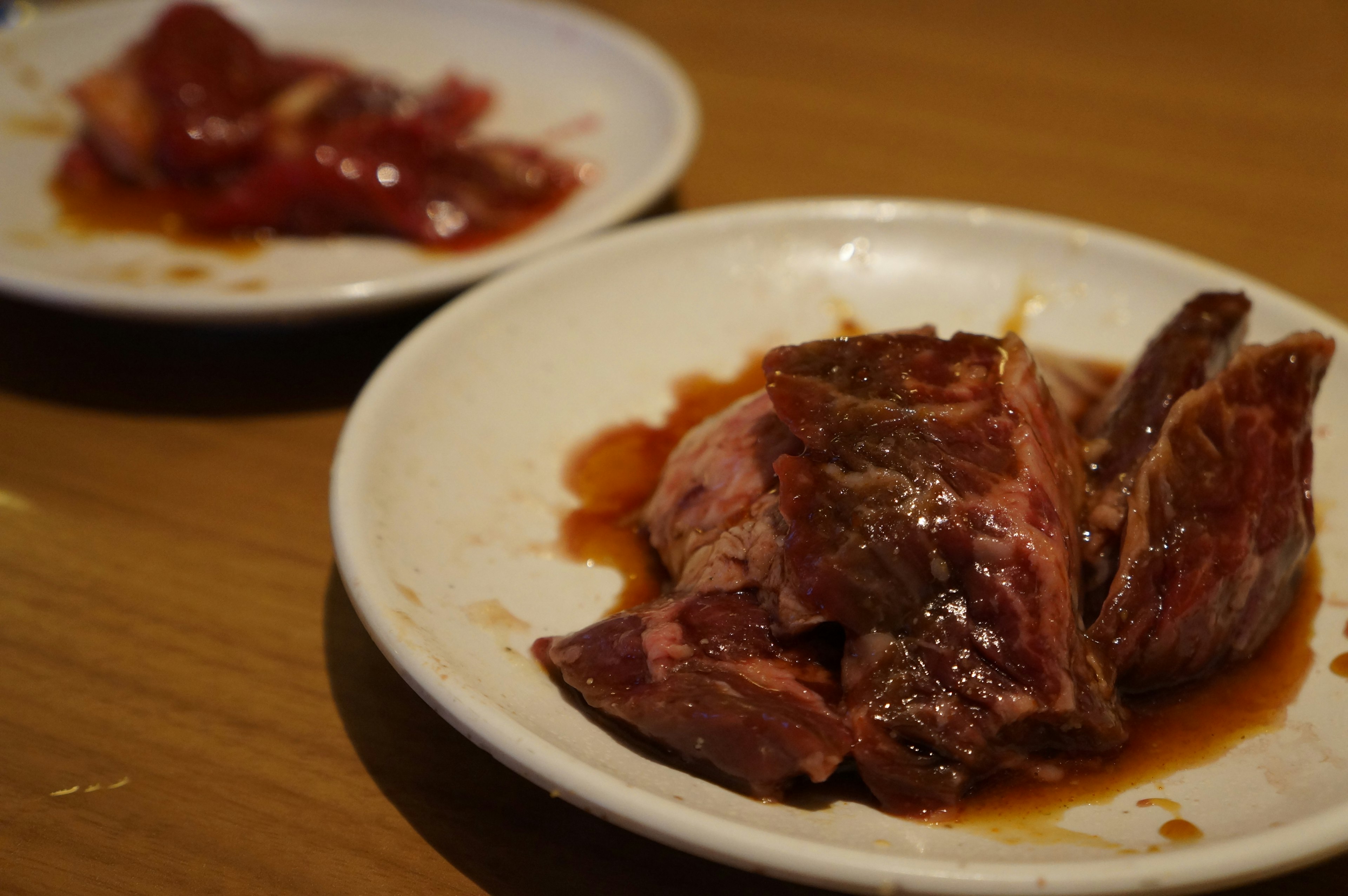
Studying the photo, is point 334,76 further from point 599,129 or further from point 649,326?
point 649,326

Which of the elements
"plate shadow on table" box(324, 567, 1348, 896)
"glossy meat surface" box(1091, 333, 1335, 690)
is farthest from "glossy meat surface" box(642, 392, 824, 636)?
"glossy meat surface" box(1091, 333, 1335, 690)

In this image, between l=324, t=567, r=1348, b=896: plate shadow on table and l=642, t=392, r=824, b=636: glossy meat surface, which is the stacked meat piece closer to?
l=642, t=392, r=824, b=636: glossy meat surface

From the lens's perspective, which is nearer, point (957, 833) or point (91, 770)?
point (957, 833)

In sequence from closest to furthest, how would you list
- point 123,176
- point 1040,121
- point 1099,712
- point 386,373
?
point 1099,712
point 386,373
point 123,176
point 1040,121

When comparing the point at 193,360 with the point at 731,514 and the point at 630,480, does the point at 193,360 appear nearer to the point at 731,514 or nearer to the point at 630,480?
the point at 630,480

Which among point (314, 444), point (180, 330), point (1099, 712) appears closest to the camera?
point (1099, 712)

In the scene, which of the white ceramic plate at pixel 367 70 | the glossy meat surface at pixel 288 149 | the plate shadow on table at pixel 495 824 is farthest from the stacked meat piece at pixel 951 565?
the glossy meat surface at pixel 288 149

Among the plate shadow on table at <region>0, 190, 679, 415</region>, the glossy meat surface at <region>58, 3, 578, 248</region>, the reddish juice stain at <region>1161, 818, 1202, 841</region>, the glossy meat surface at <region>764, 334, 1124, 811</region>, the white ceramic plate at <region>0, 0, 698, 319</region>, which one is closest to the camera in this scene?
the reddish juice stain at <region>1161, 818, 1202, 841</region>

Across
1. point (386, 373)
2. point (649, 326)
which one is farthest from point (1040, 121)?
point (386, 373)
